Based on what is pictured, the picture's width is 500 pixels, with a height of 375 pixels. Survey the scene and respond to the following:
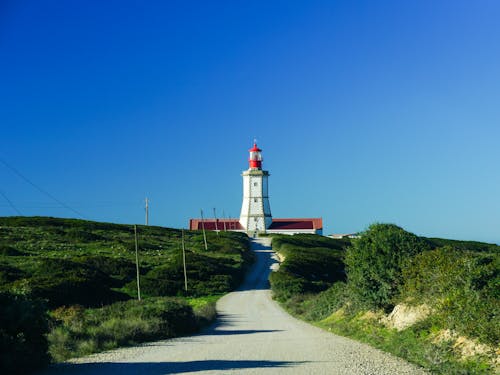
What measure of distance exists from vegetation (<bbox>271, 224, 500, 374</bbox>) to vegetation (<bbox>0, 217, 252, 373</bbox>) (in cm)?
632

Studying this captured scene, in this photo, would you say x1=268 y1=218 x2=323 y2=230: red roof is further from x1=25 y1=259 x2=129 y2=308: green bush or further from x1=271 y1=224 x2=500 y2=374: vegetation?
x1=271 y1=224 x2=500 y2=374: vegetation

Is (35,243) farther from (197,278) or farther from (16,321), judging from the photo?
(16,321)

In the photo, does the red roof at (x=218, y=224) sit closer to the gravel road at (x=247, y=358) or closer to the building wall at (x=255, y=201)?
the building wall at (x=255, y=201)

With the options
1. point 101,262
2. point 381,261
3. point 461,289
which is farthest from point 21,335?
point 101,262

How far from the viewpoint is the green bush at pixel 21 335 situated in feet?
38.8

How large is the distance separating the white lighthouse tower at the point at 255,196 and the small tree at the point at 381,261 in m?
79.2

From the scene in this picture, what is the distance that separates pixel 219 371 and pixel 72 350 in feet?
17.3

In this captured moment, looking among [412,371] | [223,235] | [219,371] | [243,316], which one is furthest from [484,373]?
[223,235]

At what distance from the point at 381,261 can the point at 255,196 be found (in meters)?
81.3

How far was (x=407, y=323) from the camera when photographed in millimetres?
18875

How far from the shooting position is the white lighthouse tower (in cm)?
10344

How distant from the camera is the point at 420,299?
1886 cm

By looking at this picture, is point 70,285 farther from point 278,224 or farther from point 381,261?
point 278,224

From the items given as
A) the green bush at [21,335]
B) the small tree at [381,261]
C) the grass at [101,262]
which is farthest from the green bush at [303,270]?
the green bush at [21,335]
